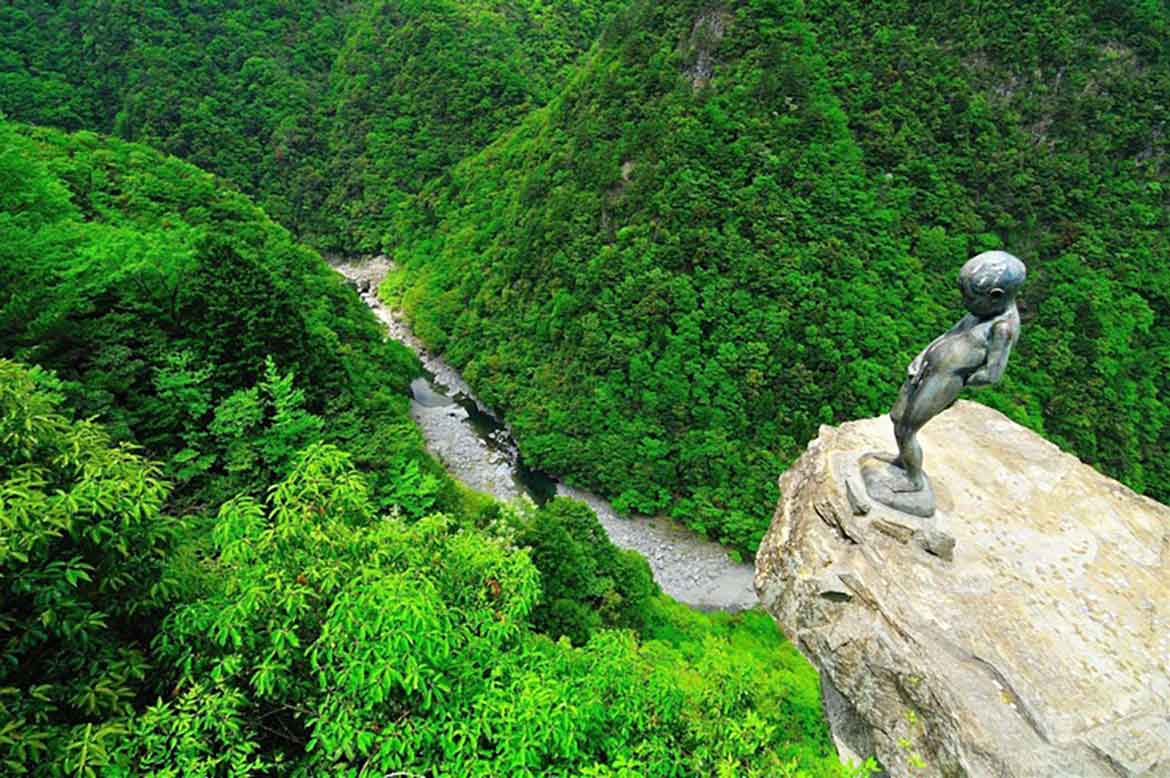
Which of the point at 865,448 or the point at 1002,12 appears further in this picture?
the point at 1002,12

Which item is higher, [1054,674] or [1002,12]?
[1002,12]

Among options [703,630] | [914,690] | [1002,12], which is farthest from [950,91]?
[914,690]

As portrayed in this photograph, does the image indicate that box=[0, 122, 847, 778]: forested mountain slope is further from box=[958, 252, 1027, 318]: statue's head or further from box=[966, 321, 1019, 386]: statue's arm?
box=[958, 252, 1027, 318]: statue's head

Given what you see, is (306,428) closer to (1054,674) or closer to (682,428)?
(1054,674)

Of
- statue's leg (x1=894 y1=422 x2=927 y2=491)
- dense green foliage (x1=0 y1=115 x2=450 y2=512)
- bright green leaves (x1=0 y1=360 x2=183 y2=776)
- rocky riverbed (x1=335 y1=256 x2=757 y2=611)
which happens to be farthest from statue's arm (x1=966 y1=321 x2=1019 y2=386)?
→ rocky riverbed (x1=335 y1=256 x2=757 y2=611)

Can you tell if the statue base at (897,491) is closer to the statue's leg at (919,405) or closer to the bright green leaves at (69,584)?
the statue's leg at (919,405)

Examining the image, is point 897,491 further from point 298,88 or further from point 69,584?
point 298,88

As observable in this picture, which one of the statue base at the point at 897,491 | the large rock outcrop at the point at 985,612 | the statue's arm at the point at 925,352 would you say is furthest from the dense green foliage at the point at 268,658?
the statue's arm at the point at 925,352
